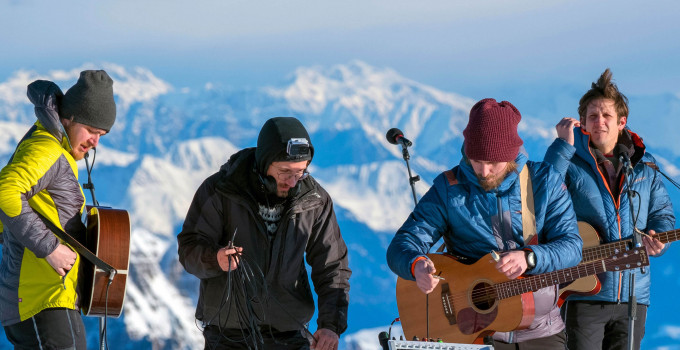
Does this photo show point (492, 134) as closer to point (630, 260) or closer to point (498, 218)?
point (498, 218)

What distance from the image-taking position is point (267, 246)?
3371mm

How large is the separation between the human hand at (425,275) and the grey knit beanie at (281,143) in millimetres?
648

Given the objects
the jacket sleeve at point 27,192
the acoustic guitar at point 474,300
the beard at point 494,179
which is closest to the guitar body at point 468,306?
the acoustic guitar at point 474,300

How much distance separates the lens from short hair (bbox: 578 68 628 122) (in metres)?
4.12

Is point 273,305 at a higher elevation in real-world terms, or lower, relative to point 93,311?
higher

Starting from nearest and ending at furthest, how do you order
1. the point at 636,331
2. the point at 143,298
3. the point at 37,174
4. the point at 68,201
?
1. the point at 37,174
2. the point at 68,201
3. the point at 636,331
4. the point at 143,298

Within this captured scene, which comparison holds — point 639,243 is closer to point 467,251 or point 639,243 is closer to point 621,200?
point 621,200

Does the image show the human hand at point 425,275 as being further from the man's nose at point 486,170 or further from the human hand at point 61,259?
the human hand at point 61,259

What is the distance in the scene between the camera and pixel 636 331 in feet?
13.2

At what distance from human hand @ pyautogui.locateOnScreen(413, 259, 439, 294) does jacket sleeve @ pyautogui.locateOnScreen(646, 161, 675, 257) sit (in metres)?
1.59

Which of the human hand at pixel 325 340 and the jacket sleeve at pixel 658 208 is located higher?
the jacket sleeve at pixel 658 208

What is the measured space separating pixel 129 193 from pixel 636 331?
6159mm

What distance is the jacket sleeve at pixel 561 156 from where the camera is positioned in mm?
4047

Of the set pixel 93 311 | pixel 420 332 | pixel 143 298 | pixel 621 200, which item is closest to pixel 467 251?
pixel 420 332
